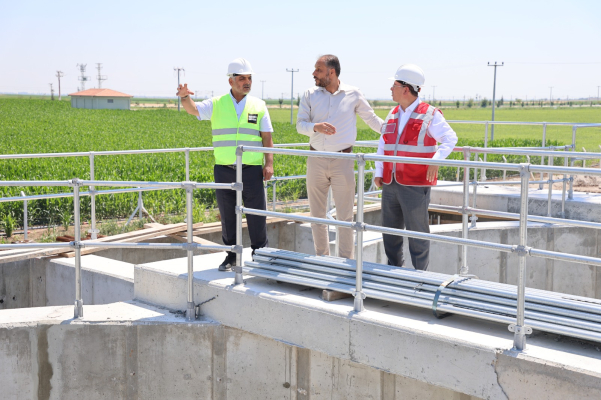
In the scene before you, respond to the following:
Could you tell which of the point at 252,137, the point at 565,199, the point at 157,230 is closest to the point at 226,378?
the point at 252,137

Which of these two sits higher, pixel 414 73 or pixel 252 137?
pixel 414 73

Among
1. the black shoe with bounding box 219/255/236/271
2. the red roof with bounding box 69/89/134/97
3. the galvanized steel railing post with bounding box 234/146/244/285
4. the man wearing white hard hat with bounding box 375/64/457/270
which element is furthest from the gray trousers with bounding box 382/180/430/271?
the red roof with bounding box 69/89/134/97

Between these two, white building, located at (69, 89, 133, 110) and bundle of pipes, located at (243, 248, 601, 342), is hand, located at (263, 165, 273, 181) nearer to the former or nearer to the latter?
bundle of pipes, located at (243, 248, 601, 342)

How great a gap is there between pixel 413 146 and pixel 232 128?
4.77 ft

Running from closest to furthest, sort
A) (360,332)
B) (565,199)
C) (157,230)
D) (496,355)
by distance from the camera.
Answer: (496,355), (360,332), (157,230), (565,199)

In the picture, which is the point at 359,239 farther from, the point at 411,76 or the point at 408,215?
the point at 411,76

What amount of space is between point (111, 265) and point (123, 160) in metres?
14.2

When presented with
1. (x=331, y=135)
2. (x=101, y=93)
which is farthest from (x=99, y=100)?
(x=331, y=135)

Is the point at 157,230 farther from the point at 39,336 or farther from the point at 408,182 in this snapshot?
the point at 408,182

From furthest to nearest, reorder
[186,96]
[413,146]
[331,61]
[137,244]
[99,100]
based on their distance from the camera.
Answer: [99,100]
[331,61]
[186,96]
[413,146]
[137,244]

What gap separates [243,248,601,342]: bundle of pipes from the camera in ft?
12.5

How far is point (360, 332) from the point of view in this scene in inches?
169

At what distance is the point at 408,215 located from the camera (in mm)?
5199

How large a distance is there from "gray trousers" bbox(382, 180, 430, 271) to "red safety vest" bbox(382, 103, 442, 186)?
0.08 metres
